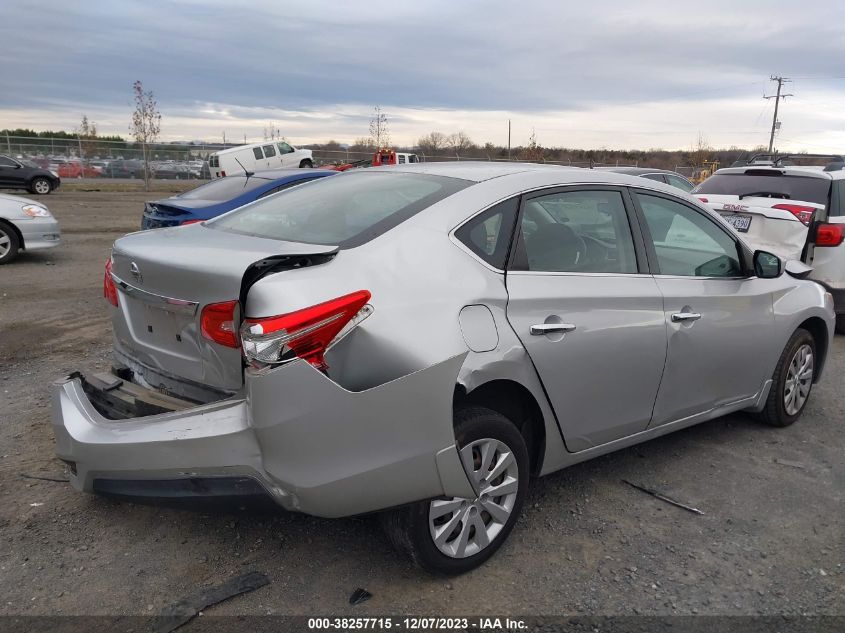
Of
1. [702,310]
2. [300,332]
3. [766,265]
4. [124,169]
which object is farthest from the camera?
[124,169]

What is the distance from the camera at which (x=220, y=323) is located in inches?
104

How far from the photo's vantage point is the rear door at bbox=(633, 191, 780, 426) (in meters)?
3.73

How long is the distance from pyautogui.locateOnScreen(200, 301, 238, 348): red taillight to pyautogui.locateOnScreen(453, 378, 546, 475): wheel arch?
88 cm

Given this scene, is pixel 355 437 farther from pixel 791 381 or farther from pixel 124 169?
pixel 124 169

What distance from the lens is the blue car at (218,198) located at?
26.2 feet

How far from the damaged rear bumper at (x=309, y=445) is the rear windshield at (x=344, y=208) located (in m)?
0.65

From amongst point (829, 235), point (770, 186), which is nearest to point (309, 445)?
point (829, 235)

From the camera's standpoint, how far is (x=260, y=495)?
254 centimetres

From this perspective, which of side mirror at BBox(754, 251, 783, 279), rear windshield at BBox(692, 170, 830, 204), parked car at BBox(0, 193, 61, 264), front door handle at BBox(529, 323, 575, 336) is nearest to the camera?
front door handle at BBox(529, 323, 575, 336)

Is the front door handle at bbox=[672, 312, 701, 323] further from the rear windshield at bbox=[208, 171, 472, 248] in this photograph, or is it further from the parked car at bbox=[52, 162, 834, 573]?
the rear windshield at bbox=[208, 171, 472, 248]

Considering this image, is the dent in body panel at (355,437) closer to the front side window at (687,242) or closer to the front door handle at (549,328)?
the front door handle at (549,328)

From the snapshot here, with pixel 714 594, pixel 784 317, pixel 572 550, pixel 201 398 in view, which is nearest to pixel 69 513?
pixel 201 398

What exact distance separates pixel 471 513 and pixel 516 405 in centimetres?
52

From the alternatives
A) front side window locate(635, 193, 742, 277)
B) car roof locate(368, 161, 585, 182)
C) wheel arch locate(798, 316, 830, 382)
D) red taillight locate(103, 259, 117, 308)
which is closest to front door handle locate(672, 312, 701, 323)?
front side window locate(635, 193, 742, 277)
